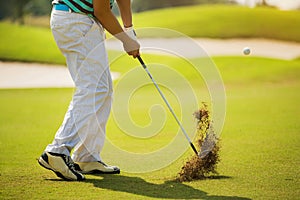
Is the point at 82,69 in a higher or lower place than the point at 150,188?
higher

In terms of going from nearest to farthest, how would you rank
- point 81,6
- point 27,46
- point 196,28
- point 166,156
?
point 81,6
point 166,156
point 27,46
point 196,28

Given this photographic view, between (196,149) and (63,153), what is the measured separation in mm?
1251

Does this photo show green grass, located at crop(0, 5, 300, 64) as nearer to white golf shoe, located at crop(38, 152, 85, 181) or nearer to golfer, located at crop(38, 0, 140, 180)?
golfer, located at crop(38, 0, 140, 180)

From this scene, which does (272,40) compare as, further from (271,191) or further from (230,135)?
(271,191)

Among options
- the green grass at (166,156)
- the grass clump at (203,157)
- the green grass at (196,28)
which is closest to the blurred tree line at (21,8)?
the green grass at (196,28)

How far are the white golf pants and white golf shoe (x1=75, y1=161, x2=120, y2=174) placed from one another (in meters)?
0.33

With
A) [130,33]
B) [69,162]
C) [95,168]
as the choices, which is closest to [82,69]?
[130,33]

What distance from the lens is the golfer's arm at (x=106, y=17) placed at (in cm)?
556

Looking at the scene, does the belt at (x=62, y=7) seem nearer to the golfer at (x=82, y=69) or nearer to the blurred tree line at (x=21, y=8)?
the golfer at (x=82, y=69)

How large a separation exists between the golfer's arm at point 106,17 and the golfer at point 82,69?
1cm

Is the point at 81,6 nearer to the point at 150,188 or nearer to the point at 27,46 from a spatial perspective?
the point at 150,188

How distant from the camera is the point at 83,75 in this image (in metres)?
5.83

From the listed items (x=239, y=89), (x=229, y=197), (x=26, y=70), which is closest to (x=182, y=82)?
(x=239, y=89)

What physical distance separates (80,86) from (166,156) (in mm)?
1652
